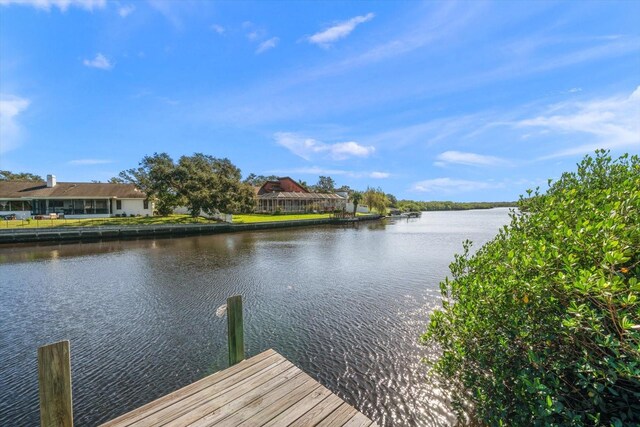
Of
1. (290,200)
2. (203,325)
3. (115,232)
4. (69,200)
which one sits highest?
(290,200)

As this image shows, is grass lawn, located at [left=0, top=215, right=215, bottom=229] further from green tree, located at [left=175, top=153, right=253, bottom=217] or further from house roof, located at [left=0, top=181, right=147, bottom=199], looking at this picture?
house roof, located at [left=0, top=181, right=147, bottom=199]

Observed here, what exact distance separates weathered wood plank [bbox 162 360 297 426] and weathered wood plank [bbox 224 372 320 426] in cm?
16

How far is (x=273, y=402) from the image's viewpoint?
3.08 m

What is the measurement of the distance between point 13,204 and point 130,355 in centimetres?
4017

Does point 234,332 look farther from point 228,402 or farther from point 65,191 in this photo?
point 65,191

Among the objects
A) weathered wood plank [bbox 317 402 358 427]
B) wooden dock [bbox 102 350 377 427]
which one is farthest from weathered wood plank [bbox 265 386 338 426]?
weathered wood plank [bbox 317 402 358 427]

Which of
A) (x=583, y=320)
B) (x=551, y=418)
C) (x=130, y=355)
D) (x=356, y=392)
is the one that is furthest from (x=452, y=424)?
(x=130, y=355)

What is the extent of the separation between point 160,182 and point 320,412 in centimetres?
3570

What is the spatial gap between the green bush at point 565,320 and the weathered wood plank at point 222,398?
2185mm

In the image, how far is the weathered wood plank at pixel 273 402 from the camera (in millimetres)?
2825

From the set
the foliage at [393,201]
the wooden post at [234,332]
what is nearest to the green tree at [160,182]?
the wooden post at [234,332]

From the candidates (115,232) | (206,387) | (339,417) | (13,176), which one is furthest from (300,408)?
(13,176)

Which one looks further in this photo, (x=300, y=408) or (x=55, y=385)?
(x=300, y=408)

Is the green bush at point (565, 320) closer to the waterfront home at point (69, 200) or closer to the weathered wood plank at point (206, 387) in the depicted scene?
the weathered wood plank at point (206, 387)
